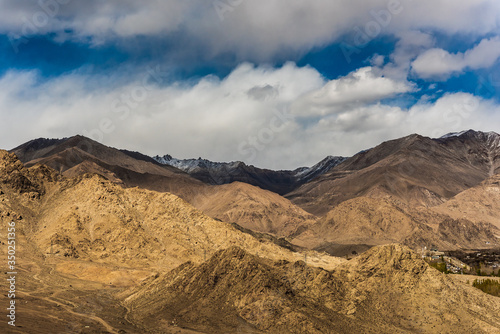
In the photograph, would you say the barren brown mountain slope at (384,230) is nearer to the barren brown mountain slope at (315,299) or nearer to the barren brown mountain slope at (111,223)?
the barren brown mountain slope at (111,223)

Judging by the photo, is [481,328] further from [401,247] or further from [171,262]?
[171,262]

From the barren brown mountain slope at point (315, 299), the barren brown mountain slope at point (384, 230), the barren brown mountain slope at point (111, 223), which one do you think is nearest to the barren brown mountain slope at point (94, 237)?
the barren brown mountain slope at point (111, 223)

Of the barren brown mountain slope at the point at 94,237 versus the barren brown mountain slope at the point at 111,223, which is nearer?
the barren brown mountain slope at the point at 94,237

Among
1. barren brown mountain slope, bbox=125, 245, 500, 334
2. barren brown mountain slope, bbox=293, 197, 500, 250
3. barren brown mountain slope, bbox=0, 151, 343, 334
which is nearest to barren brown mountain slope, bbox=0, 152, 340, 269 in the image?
barren brown mountain slope, bbox=0, 151, 343, 334

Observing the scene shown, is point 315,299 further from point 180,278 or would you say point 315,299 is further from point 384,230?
point 384,230

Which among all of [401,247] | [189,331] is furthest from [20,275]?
[401,247]

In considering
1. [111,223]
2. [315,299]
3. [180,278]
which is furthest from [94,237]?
[315,299]
